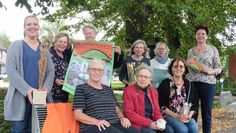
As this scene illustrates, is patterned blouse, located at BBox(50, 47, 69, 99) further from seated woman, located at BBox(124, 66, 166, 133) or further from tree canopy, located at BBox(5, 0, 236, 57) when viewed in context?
tree canopy, located at BBox(5, 0, 236, 57)

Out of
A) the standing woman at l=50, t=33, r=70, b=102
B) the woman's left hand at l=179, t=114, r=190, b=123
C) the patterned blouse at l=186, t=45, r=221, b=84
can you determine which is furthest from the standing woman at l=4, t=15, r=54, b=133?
the patterned blouse at l=186, t=45, r=221, b=84

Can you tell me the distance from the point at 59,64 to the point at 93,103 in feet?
3.32

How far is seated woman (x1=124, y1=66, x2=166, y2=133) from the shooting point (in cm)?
560

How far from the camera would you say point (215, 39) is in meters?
13.4

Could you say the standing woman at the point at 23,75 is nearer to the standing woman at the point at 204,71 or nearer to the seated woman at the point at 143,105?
the seated woman at the point at 143,105

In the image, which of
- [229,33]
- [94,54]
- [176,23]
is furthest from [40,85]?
[229,33]

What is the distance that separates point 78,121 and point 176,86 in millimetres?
1701

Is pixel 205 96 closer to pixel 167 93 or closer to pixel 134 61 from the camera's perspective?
pixel 167 93

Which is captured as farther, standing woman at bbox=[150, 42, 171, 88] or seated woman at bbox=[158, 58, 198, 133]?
standing woman at bbox=[150, 42, 171, 88]

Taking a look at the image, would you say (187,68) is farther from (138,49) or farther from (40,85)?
(40,85)

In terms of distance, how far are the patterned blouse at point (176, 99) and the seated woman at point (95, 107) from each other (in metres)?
1.07

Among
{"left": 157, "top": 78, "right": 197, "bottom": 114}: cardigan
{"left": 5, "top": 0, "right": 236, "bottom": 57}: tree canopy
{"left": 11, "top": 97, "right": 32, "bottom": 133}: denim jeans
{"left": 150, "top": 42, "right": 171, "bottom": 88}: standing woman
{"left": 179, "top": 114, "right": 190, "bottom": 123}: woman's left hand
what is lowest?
{"left": 179, "top": 114, "right": 190, "bottom": 123}: woman's left hand

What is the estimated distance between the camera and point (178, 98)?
6.21m

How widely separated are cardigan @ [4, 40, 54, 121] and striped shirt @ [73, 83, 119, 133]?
0.64 meters
